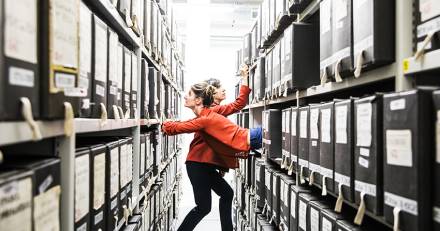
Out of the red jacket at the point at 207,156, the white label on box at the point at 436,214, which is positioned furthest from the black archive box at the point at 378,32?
the red jacket at the point at 207,156

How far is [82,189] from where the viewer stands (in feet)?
3.56

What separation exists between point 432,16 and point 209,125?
7.31ft

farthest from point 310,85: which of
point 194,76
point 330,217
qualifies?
point 194,76

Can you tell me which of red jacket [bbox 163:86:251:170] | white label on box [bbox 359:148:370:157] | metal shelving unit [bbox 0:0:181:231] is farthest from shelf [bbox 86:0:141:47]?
red jacket [bbox 163:86:251:170]

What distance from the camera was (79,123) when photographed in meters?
1.08

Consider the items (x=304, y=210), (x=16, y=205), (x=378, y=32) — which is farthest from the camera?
(x=304, y=210)

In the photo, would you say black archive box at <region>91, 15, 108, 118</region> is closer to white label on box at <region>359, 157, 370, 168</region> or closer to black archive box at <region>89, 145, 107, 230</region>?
black archive box at <region>89, 145, 107, 230</region>

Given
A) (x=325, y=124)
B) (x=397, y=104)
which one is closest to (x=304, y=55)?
A: (x=325, y=124)

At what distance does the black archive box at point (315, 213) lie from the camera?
59.2 inches

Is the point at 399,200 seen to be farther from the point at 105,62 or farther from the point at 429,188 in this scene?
the point at 105,62

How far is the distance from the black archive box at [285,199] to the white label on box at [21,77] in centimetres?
157

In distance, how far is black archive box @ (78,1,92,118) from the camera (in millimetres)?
1063

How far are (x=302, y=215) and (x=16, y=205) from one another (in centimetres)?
134

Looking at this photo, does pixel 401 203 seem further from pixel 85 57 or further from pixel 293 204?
pixel 293 204
